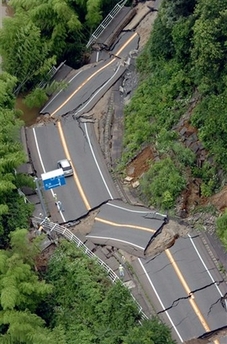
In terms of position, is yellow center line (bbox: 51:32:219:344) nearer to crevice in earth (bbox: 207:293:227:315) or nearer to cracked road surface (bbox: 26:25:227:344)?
cracked road surface (bbox: 26:25:227:344)

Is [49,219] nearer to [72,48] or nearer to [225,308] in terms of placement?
[225,308]

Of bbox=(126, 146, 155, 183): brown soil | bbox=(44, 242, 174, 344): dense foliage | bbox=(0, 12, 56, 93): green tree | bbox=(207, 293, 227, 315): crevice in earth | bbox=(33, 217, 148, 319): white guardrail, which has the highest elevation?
bbox=(0, 12, 56, 93): green tree

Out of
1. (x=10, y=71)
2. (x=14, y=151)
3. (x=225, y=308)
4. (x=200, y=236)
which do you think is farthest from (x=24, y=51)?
(x=225, y=308)

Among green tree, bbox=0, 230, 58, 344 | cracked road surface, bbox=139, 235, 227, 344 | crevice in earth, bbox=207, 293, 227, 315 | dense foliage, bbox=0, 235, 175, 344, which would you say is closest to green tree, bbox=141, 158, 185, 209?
cracked road surface, bbox=139, 235, 227, 344

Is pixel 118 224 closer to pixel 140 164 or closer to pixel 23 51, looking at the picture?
pixel 140 164

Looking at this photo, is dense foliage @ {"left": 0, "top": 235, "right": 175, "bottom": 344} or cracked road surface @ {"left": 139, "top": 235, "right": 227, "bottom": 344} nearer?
dense foliage @ {"left": 0, "top": 235, "right": 175, "bottom": 344}

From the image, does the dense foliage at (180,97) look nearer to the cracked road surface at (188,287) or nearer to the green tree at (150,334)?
the cracked road surface at (188,287)
